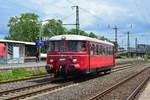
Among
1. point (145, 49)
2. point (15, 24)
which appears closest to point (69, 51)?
point (15, 24)

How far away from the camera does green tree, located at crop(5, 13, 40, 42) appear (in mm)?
95938

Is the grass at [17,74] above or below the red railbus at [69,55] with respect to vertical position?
below

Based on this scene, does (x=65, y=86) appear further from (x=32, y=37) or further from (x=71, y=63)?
(x=32, y=37)

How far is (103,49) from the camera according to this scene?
22.2 m

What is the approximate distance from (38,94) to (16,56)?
1993 centimetres

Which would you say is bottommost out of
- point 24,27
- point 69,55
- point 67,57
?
point 67,57

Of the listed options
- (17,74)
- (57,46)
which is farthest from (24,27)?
(57,46)

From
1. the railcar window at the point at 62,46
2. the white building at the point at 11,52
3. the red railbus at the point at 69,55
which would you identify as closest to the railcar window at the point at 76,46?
the red railbus at the point at 69,55

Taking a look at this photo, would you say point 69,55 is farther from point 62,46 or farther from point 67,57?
point 62,46

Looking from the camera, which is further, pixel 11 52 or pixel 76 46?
pixel 11 52

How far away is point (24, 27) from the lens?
321ft

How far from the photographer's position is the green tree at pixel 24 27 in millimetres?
95938

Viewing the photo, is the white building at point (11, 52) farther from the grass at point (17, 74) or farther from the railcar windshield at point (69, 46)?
the railcar windshield at point (69, 46)

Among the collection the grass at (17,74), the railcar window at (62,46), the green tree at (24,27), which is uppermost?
the green tree at (24,27)
